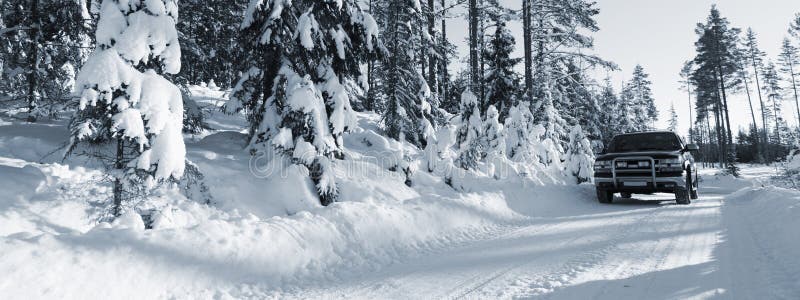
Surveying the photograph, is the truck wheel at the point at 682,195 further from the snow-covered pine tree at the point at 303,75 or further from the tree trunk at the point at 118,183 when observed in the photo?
the tree trunk at the point at 118,183

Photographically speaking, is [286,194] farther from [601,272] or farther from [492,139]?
[492,139]

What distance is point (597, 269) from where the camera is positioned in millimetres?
4984

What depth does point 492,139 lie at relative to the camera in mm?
15672

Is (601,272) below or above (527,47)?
below

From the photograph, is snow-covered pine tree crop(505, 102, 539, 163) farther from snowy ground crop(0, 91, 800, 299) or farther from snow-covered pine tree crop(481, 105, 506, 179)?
snowy ground crop(0, 91, 800, 299)

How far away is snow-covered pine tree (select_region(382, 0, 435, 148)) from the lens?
15.4m

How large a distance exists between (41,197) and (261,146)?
4.25 metres

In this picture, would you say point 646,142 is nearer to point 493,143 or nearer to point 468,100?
point 493,143

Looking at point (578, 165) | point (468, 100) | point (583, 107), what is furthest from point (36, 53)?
point (583, 107)

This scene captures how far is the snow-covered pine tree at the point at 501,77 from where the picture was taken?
80.2ft

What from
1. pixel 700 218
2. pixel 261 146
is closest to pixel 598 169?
pixel 700 218

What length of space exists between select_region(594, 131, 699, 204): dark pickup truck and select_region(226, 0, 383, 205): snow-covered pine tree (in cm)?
725

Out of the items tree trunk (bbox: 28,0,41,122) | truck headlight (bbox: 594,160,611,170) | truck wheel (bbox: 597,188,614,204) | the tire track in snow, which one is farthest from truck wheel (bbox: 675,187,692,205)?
tree trunk (bbox: 28,0,41,122)

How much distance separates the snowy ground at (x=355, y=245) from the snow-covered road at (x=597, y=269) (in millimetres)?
23
